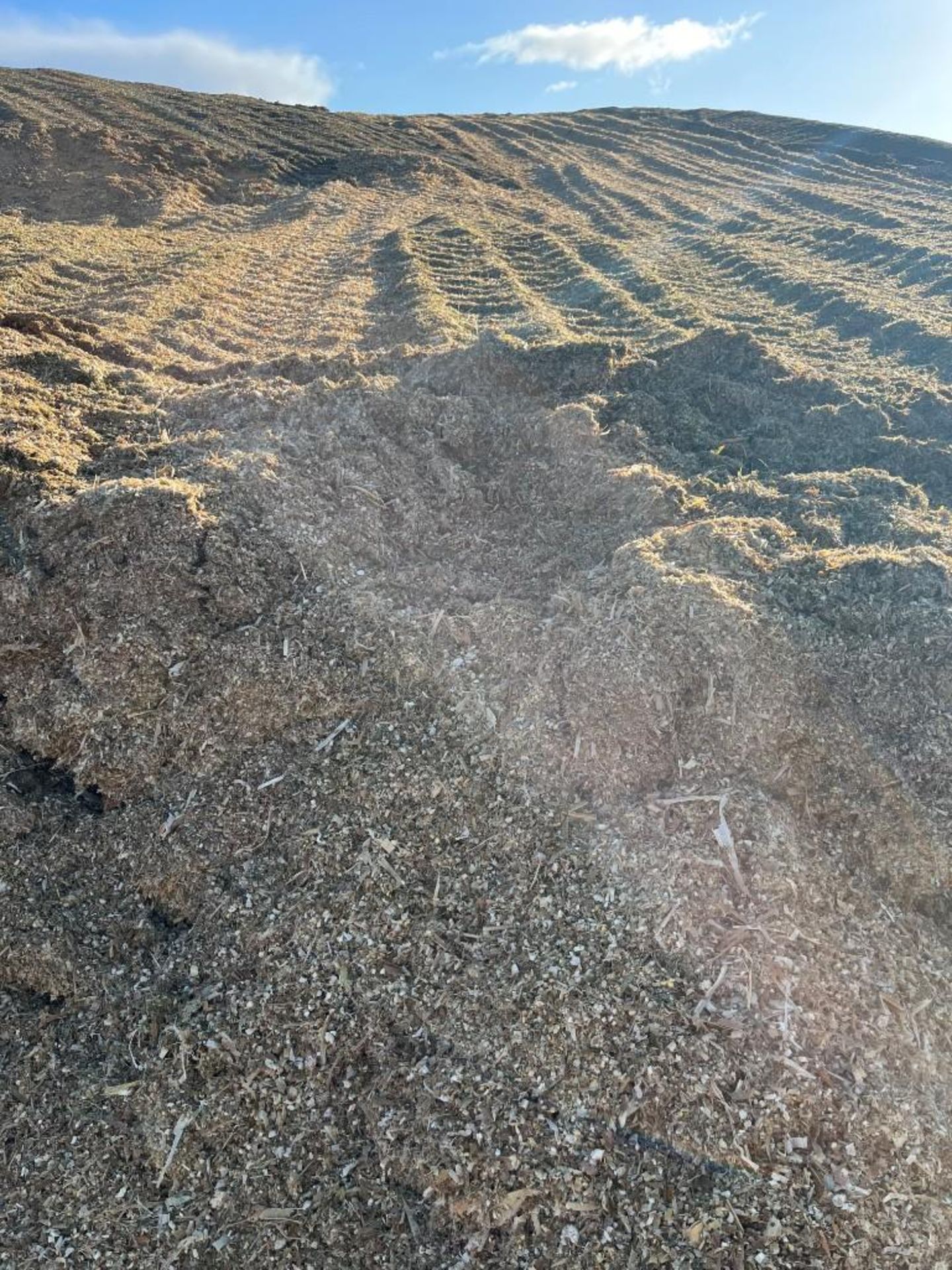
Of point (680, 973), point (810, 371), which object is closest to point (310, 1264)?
point (680, 973)

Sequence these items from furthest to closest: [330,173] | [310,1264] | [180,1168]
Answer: [330,173], [180,1168], [310,1264]

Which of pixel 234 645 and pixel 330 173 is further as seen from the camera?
pixel 330 173

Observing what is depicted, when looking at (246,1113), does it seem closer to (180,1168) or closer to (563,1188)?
(180,1168)

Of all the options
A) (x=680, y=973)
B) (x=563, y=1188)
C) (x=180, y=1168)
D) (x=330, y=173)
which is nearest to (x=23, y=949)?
(x=180, y=1168)

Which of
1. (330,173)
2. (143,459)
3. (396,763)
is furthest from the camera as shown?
(330,173)

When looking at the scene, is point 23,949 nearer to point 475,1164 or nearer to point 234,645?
point 234,645

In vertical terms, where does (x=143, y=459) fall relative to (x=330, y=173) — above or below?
below

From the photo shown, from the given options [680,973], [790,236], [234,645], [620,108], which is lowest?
[680,973]
